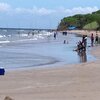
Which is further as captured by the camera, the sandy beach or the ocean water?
the ocean water

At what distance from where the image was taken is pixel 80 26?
155625mm

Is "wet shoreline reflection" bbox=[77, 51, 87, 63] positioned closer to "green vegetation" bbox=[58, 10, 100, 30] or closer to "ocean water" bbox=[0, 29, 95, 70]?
"ocean water" bbox=[0, 29, 95, 70]

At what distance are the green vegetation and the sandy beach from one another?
376ft

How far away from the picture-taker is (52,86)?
1320cm

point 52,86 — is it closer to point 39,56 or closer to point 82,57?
point 82,57

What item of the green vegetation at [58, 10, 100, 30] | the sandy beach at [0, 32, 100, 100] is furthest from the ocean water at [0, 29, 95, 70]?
the green vegetation at [58, 10, 100, 30]

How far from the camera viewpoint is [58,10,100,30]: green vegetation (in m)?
137

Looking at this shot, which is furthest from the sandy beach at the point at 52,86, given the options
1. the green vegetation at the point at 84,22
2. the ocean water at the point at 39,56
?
the green vegetation at the point at 84,22

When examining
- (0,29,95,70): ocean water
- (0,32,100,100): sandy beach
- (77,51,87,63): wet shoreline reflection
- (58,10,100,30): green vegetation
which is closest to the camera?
(0,32,100,100): sandy beach

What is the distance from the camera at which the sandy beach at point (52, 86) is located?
1104cm

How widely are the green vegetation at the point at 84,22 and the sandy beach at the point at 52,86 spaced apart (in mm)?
114589

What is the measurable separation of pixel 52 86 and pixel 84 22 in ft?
458

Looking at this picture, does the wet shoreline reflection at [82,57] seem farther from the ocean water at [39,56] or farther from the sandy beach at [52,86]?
the sandy beach at [52,86]

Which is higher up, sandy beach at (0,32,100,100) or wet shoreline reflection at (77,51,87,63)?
sandy beach at (0,32,100,100)
